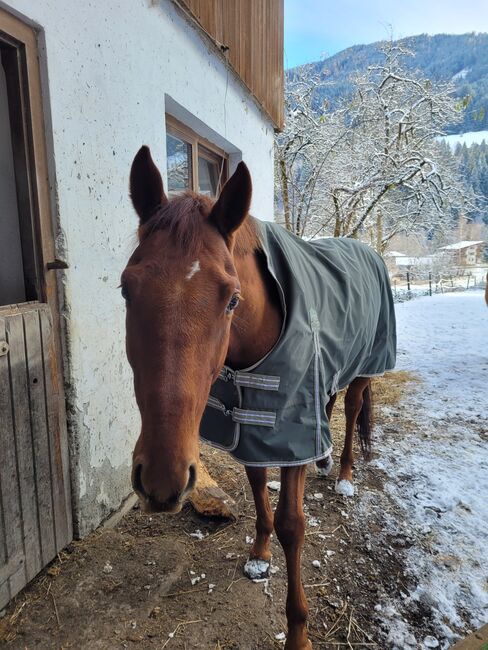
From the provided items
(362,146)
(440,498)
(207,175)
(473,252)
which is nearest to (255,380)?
(440,498)

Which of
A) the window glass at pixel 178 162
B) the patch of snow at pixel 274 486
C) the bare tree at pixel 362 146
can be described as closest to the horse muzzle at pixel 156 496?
the patch of snow at pixel 274 486

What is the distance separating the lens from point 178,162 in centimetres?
350

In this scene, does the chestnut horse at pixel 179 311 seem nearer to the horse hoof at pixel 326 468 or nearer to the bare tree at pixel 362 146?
the horse hoof at pixel 326 468

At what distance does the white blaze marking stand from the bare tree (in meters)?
9.47

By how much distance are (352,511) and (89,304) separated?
207 cm

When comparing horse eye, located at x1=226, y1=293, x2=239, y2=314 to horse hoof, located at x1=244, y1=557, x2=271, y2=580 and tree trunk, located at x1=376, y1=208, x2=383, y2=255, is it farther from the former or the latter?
tree trunk, located at x1=376, y1=208, x2=383, y2=255

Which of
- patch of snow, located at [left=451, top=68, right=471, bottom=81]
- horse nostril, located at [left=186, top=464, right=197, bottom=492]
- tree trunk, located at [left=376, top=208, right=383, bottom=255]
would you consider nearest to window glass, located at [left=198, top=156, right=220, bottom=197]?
horse nostril, located at [left=186, top=464, right=197, bottom=492]

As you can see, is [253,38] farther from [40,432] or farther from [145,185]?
[40,432]

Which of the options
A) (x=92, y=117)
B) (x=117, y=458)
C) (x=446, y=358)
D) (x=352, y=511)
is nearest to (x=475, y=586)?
(x=352, y=511)

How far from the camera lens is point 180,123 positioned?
133 inches

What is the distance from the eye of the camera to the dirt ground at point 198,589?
164 cm

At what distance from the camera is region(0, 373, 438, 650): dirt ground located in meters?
1.64

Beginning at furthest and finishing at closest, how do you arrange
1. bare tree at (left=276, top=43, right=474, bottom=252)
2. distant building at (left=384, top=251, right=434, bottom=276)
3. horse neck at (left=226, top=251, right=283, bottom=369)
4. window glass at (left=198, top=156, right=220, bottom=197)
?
distant building at (left=384, top=251, right=434, bottom=276), bare tree at (left=276, top=43, right=474, bottom=252), window glass at (left=198, top=156, right=220, bottom=197), horse neck at (left=226, top=251, right=283, bottom=369)

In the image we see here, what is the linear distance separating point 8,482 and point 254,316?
1.31 m
